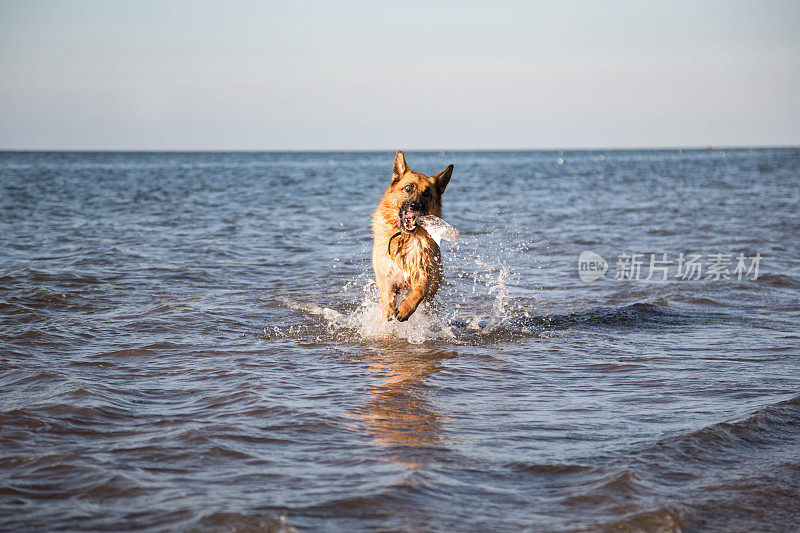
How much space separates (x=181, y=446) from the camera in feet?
14.5

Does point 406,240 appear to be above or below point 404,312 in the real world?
above

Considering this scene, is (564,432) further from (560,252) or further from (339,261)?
(560,252)

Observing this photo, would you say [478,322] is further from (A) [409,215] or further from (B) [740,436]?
(B) [740,436]

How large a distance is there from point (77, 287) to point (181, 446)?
6.67 m

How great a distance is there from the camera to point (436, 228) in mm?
7316

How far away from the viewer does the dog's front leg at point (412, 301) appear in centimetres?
714

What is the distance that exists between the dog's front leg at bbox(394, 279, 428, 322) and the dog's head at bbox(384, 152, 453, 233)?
1.83ft

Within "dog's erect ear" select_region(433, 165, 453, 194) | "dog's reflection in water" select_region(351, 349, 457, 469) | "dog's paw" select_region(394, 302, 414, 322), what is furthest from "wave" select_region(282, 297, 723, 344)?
"dog's erect ear" select_region(433, 165, 453, 194)

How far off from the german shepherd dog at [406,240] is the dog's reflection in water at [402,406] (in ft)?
1.77

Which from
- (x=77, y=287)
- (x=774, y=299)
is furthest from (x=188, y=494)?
(x=774, y=299)

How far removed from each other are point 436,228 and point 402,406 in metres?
2.44

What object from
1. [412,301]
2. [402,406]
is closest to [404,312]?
[412,301]

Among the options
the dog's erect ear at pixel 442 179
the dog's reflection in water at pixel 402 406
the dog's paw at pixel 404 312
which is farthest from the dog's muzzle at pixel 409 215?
the dog's reflection in water at pixel 402 406

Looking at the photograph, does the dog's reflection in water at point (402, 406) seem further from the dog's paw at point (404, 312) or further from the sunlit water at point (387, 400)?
the dog's paw at point (404, 312)
